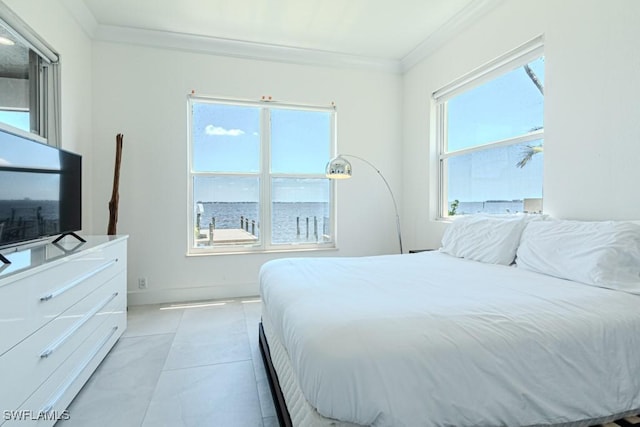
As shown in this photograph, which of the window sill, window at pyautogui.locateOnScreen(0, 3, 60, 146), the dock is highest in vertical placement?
window at pyautogui.locateOnScreen(0, 3, 60, 146)

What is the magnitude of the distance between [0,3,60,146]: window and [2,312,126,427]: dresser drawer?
4.83 ft

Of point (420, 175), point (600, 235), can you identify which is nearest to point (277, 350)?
point (600, 235)

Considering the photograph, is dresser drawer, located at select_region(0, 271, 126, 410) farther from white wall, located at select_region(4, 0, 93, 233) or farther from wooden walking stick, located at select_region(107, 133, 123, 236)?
white wall, located at select_region(4, 0, 93, 233)

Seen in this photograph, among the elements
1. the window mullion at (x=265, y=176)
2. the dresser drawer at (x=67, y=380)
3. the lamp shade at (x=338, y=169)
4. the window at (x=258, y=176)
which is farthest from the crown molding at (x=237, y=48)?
the dresser drawer at (x=67, y=380)

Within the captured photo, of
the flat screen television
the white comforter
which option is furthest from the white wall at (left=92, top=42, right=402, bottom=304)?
the white comforter

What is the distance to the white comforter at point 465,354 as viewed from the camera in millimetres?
954

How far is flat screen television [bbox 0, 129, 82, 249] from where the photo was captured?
155cm

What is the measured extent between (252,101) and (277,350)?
2926 mm

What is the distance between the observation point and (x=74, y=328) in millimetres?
1742

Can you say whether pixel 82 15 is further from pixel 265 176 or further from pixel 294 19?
pixel 265 176

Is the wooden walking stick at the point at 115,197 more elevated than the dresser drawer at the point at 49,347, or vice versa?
the wooden walking stick at the point at 115,197

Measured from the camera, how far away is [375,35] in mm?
3486

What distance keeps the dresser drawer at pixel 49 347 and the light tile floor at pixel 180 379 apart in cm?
31

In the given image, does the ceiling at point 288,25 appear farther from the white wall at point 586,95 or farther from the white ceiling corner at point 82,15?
the white wall at point 586,95
